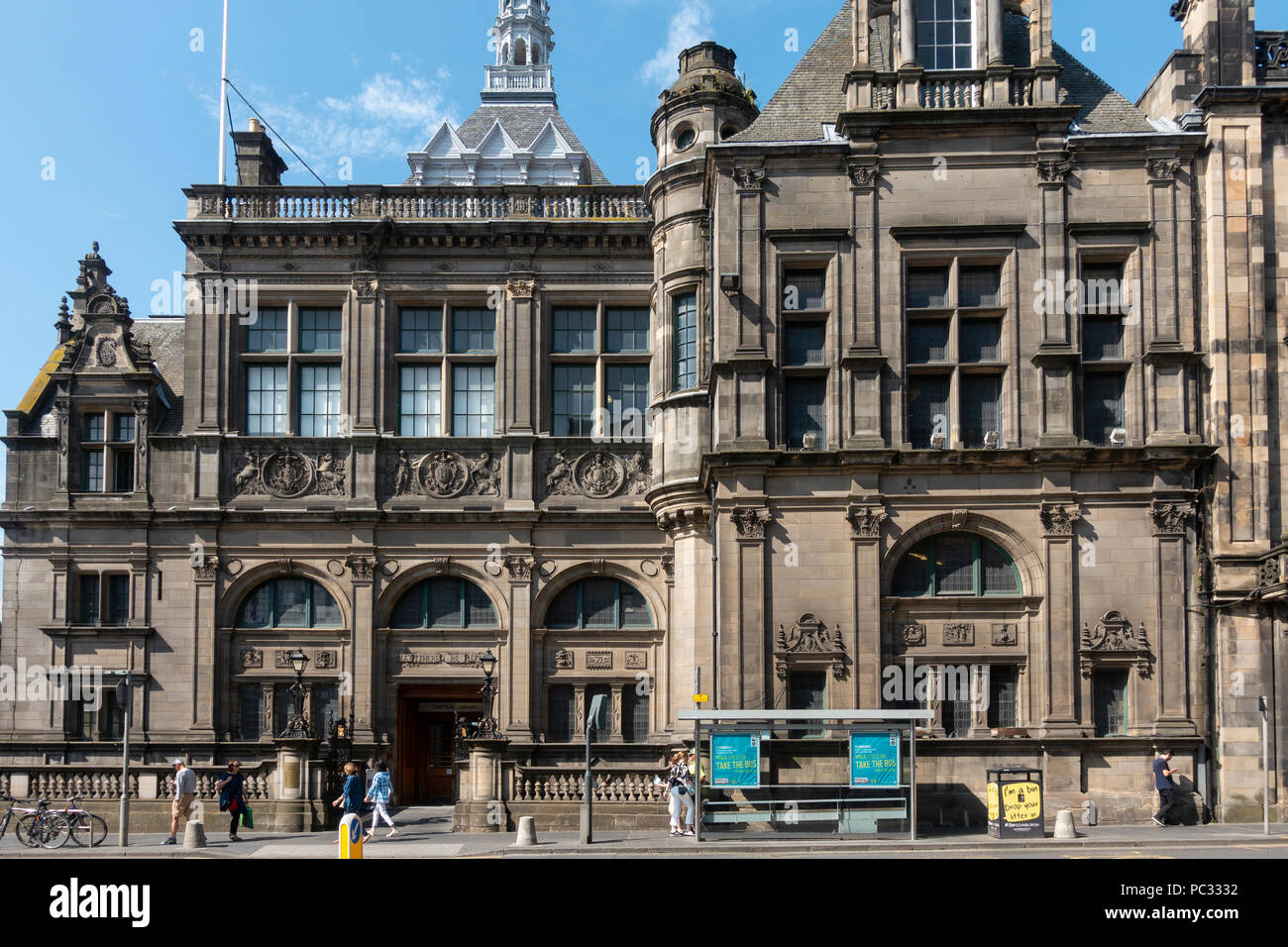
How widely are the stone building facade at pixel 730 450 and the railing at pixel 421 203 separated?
131 millimetres

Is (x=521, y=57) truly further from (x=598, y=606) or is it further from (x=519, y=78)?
(x=598, y=606)

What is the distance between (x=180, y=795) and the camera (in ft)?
88.8

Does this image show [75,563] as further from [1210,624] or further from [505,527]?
[1210,624]

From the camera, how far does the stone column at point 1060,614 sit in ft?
91.7

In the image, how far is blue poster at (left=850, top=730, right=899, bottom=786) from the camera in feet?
81.1

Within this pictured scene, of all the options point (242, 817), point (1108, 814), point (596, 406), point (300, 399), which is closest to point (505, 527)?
point (596, 406)

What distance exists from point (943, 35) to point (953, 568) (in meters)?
12.1

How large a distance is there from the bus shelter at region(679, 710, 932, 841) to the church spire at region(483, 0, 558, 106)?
231 ft

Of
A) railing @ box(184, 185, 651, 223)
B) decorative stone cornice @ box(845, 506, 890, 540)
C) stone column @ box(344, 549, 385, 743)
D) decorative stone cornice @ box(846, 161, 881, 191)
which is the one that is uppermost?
railing @ box(184, 185, 651, 223)

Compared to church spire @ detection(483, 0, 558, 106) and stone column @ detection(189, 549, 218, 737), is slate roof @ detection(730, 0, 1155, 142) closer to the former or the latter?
stone column @ detection(189, 549, 218, 737)

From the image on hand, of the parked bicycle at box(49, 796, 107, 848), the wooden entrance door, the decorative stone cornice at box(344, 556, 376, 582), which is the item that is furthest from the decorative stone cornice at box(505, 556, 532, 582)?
the parked bicycle at box(49, 796, 107, 848)

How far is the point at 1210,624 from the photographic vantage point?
28.5 meters
